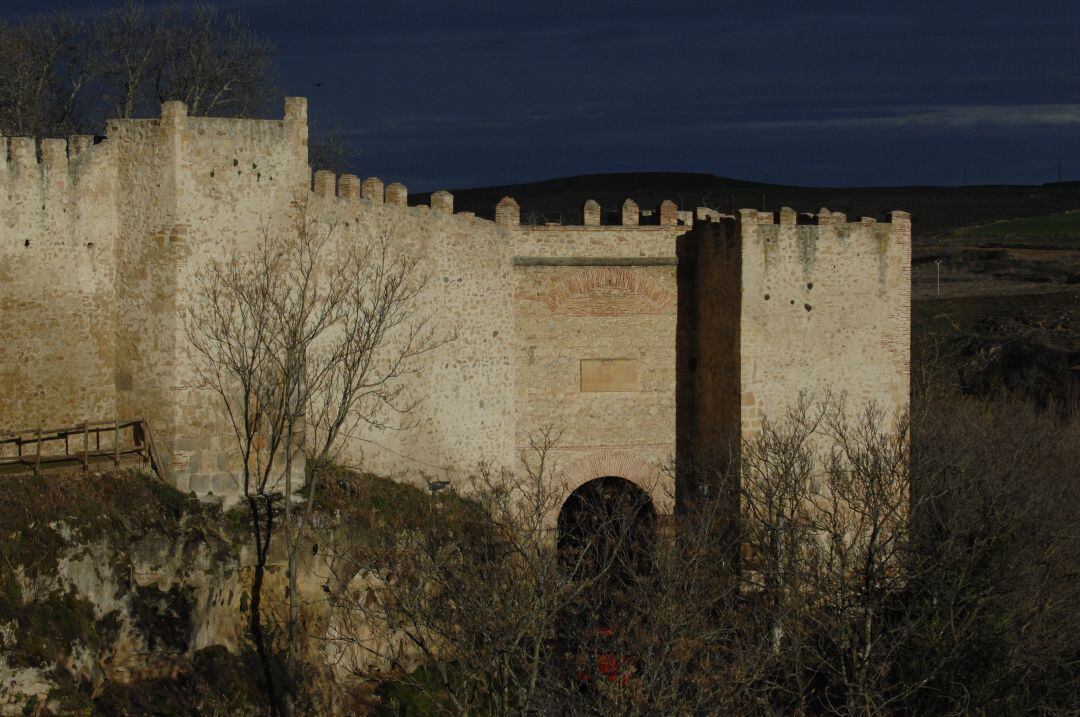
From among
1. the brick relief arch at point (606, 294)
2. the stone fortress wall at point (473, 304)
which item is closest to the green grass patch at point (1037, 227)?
the stone fortress wall at point (473, 304)

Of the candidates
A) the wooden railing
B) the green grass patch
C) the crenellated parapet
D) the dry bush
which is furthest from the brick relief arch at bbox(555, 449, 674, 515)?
the green grass patch

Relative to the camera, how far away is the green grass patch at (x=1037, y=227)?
70.0 m

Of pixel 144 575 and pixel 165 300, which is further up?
pixel 165 300

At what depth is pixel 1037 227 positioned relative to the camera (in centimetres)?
7312

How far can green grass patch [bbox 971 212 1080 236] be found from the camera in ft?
230

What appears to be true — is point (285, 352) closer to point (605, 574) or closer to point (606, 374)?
point (605, 574)

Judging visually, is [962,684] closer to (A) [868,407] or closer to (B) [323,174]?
(A) [868,407]

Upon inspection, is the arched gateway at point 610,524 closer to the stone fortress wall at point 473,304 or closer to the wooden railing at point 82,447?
the stone fortress wall at point 473,304

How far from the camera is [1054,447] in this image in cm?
3484

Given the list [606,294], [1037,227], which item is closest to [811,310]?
[606,294]

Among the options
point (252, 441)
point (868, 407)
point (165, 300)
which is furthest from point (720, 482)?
point (165, 300)

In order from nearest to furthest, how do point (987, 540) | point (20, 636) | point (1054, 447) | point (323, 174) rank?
point (20, 636) → point (323, 174) → point (987, 540) → point (1054, 447)

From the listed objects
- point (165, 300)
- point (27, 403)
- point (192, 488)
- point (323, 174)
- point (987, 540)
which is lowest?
point (987, 540)

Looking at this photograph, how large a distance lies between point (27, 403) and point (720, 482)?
11635 millimetres
